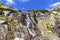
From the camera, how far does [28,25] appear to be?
2302 inches

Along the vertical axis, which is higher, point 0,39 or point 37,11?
point 37,11

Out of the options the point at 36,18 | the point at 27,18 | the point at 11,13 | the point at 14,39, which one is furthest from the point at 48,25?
the point at 14,39

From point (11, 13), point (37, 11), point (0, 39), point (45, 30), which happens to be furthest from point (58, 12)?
point (0, 39)

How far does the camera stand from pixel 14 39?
155 ft

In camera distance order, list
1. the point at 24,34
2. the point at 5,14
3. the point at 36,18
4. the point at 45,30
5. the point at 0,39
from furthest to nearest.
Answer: the point at 36,18
the point at 45,30
the point at 5,14
the point at 24,34
the point at 0,39

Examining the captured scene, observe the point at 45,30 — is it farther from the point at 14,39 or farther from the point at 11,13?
the point at 14,39

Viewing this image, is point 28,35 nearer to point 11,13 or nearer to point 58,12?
point 11,13

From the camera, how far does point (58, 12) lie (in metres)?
76.2

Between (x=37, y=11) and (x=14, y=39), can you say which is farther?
(x=37, y=11)

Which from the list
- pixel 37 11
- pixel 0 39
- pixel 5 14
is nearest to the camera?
pixel 0 39

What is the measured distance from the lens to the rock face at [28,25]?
48.0 m

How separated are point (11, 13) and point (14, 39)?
53.3 ft

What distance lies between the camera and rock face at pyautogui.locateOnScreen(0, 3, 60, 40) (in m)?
48.0

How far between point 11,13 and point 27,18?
4.68 meters
